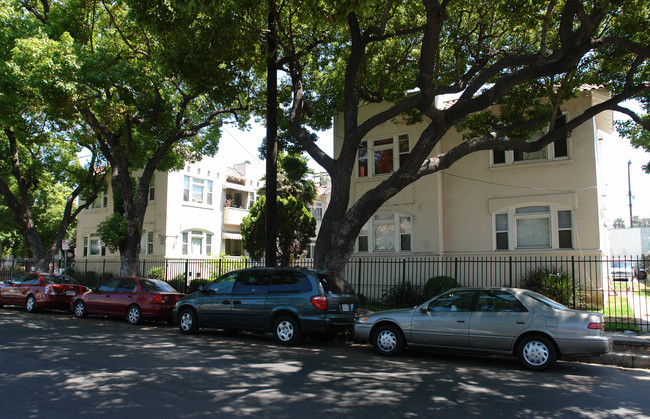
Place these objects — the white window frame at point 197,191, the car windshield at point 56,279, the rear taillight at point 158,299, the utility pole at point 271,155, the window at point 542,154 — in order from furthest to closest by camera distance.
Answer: the white window frame at point 197,191 < the car windshield at point 56,279 < the window at point 542,154 < the rear taillight at point 158,299 < the utility pole at point 271,155

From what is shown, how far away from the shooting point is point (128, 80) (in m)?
15.0

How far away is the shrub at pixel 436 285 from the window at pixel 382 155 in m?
5.08

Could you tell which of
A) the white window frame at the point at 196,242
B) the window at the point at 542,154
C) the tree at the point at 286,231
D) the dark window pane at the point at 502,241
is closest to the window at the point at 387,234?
the tree at the point at 286,231

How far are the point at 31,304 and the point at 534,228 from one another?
1817 centimetres

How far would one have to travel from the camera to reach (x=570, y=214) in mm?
16672

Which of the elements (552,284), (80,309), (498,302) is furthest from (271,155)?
(552,284)

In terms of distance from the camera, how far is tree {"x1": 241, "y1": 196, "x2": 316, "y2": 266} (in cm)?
1980

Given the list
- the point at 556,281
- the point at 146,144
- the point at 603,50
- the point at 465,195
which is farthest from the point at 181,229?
the point at 603,50

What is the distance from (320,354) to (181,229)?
65.0 feet

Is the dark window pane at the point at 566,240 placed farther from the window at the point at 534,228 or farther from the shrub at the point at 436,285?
the shrub at the point at 436,285

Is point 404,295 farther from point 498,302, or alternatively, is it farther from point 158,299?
point 498,302

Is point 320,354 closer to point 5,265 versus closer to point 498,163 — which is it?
point 498,163

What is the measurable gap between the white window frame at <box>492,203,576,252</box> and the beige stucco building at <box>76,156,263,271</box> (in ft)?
56.7

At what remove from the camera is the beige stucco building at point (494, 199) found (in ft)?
54.2
